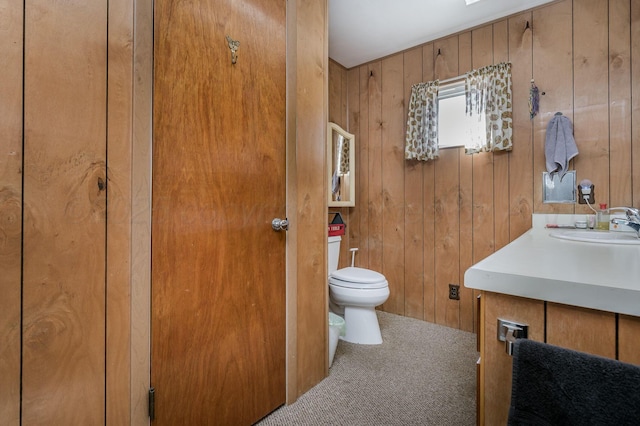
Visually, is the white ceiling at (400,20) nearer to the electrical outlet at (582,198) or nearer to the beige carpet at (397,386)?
the electrical outlet at (582,198)

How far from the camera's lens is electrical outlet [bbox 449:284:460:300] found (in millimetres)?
2445

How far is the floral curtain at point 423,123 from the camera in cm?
249

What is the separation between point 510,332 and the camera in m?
0.68

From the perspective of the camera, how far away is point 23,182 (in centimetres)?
80

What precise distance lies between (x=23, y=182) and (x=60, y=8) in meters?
0.49

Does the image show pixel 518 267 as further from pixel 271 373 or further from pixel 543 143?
pixel 543 143

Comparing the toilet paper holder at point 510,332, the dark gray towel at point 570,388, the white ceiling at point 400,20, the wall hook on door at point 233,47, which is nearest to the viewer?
the dark gray towel at point 570,388

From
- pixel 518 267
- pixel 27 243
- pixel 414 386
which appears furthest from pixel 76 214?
pixel 414 386

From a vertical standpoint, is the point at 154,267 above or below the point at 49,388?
above

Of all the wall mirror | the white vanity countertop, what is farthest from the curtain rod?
the white vanity countertop

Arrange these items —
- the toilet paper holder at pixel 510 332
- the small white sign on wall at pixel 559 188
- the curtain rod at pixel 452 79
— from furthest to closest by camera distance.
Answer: the curtain rod at pixel 452 79 < the small white sign on wall at pixel 559 188 < the toilet paper holder at pixel 510 332

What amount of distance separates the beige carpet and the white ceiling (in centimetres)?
233

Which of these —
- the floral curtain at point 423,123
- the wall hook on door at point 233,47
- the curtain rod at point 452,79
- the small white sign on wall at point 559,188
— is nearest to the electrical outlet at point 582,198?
the small white sign on wall at point 559,188

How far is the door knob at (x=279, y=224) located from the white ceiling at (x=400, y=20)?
5.29ft
